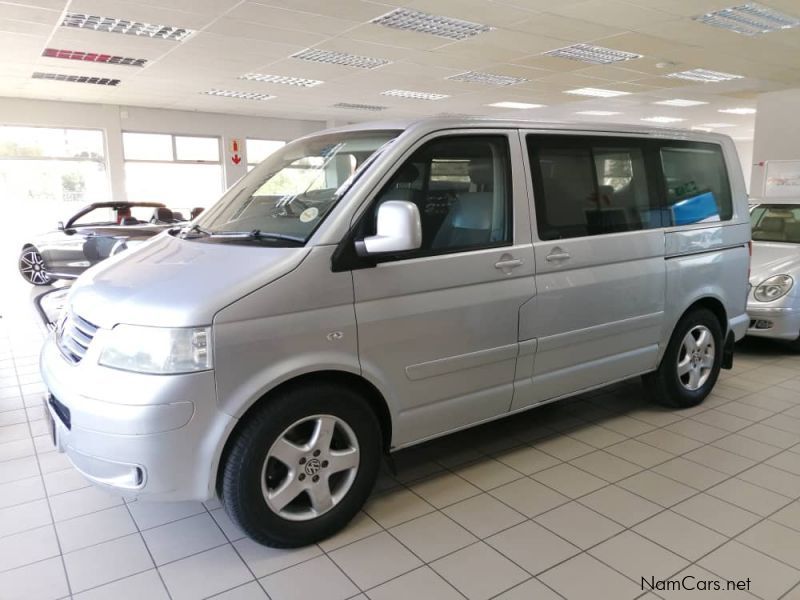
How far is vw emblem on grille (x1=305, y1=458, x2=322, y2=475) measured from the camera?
7.75 ft

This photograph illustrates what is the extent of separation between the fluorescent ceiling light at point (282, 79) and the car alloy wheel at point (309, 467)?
860 centimetres

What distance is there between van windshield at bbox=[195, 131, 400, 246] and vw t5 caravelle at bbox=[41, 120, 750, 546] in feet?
0.04

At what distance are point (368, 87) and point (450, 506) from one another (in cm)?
939

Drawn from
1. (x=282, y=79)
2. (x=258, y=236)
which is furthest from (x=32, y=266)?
(x=258, y=236)

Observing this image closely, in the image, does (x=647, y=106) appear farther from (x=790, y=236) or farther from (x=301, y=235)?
(x=301, y=235)

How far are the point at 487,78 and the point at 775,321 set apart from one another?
652 cm

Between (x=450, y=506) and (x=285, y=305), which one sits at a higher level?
(x=285, y=305)

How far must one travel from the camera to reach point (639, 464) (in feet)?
10.3

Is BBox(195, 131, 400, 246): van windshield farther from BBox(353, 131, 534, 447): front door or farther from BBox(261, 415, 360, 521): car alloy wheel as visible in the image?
BBox(261, 415, 360, 521): car alloy wheel

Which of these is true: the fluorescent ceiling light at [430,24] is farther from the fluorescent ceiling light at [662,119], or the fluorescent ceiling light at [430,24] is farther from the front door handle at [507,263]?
the fluorescent ceiling light at [662,119]

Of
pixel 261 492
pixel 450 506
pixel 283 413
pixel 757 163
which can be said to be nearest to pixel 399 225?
pixel 283 413

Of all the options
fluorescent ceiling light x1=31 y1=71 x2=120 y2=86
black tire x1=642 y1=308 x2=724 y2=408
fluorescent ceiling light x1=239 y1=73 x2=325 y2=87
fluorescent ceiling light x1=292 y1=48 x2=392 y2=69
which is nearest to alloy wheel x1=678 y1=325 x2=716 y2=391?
black tire x1=642 y1=308 x2=724 y2=408

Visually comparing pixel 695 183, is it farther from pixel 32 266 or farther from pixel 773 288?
pixel 32 266

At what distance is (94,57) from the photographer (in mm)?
8375
